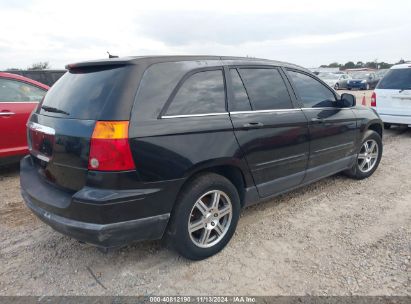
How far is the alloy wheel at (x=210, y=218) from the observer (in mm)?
2928

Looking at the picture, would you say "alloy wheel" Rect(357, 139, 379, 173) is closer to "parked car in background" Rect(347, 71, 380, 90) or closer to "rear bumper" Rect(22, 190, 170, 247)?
"rear bumper" Rect(22, 190, 170, 247)

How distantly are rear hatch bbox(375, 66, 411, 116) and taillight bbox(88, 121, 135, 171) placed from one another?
729 cm

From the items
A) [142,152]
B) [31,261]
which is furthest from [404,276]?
[31,261]

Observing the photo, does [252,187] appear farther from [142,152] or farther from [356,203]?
[356,203]

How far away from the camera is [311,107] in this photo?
13.0 feet

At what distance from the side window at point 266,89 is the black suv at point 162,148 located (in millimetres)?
13

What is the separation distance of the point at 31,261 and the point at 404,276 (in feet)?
10.3

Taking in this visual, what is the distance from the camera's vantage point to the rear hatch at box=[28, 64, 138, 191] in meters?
2.47

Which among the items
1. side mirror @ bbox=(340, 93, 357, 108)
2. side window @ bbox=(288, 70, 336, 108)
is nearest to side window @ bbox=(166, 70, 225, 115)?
side window @ bbox=(288, 70, 336, 108)

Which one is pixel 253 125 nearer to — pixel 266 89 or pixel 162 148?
pixel 266 89

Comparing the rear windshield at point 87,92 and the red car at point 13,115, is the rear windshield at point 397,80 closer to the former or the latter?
the rear windshield at point 87,92

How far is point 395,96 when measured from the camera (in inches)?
307

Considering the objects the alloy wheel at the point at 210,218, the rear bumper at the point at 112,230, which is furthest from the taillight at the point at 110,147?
the alloy wheel at the point at 210,218

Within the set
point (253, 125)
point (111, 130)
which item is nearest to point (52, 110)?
point (111, 130)
